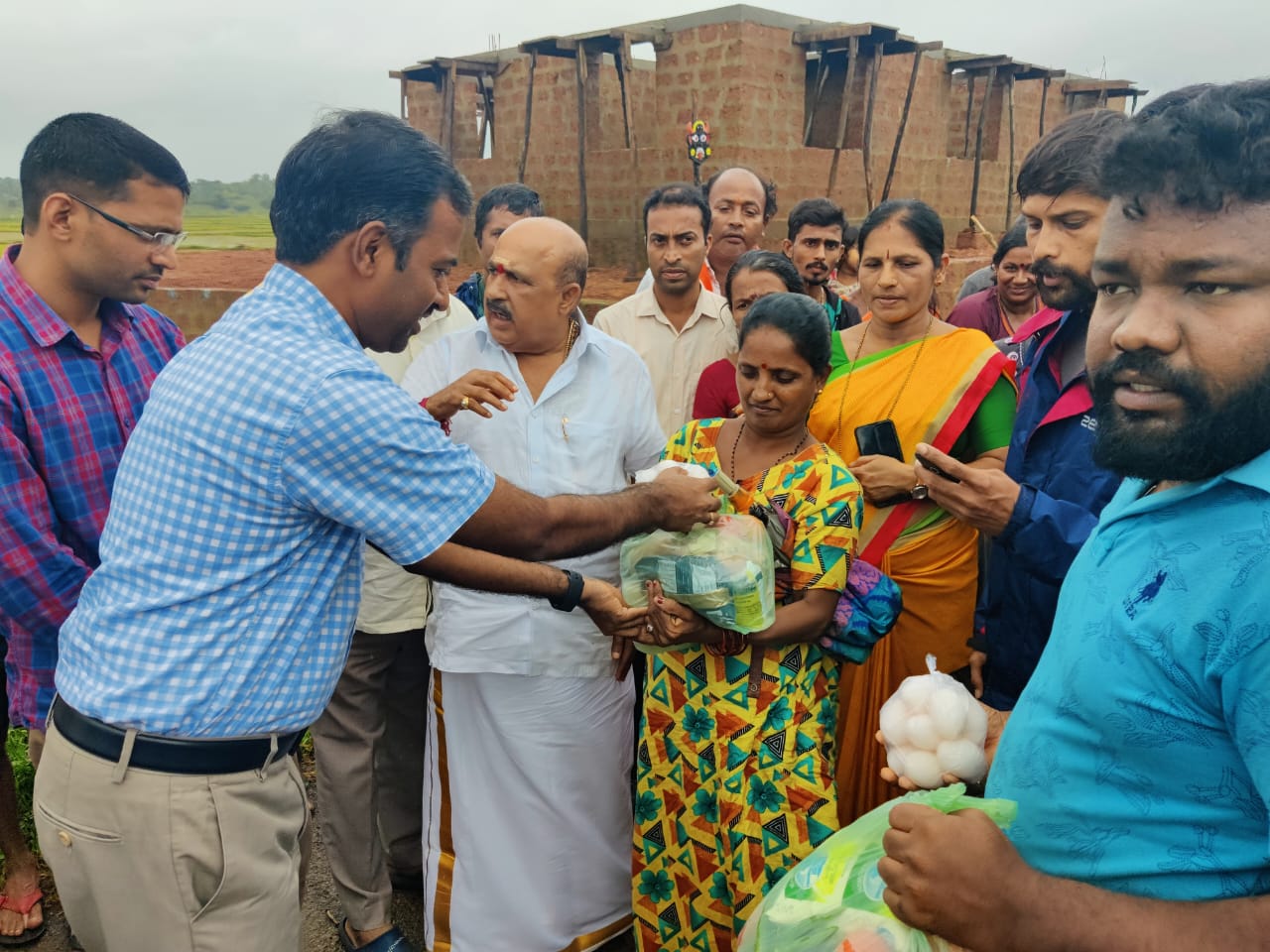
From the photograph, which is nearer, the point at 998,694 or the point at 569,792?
the point at 998,694

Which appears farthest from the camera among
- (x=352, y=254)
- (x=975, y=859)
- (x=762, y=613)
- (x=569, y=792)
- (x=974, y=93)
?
(x=974, y=93)

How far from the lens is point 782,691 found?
244 cm

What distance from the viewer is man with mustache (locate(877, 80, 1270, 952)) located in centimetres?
99

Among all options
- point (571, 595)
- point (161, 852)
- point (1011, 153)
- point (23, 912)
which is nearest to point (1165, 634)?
point (571, 595)

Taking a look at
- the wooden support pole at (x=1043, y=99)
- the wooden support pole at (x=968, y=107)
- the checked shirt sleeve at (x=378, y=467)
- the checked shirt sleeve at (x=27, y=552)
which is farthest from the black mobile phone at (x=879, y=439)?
the wooden support pole at (x=1043, y=99)

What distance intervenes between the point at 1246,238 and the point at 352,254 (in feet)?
5.09

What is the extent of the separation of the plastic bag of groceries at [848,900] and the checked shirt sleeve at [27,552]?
2.03 metres

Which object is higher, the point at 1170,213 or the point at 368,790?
the point at 1170,213

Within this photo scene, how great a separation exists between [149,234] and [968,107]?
18711 mm

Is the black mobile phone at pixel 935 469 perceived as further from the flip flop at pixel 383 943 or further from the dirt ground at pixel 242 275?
the dirt ground at pixel 242 275

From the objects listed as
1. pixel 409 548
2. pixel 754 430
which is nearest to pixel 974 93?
pixel 754 430

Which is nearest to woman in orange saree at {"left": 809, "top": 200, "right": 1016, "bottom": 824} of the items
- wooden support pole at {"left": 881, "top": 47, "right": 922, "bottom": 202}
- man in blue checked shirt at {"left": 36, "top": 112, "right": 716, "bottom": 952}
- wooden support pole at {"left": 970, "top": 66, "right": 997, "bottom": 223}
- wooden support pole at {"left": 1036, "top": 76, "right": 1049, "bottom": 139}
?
man in blue checked shirt at {"left": 36, "top": 112, "right": 716, "bottom": 952}

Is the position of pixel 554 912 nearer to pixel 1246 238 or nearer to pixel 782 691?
pixel 782 691

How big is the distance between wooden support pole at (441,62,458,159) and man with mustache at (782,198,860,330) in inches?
585
